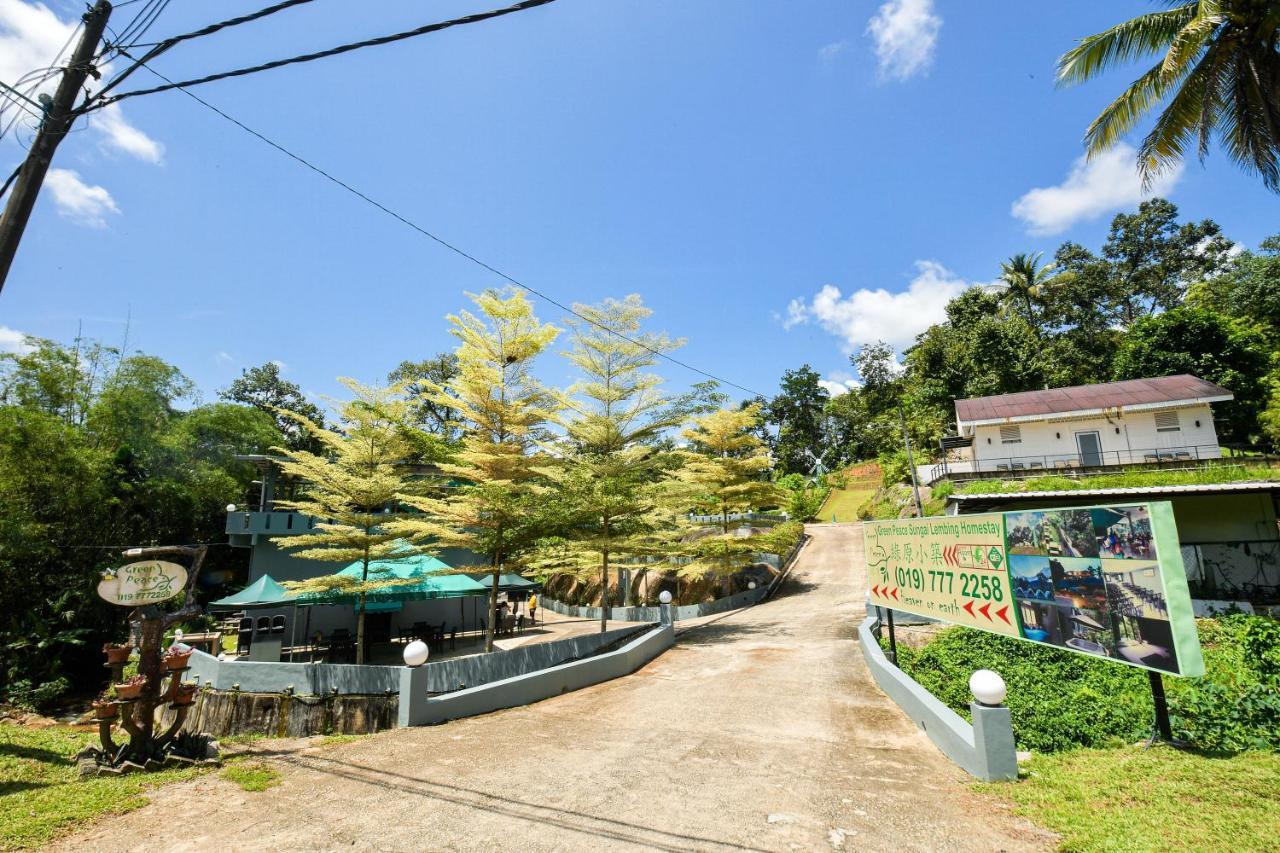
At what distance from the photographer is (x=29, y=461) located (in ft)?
62.0

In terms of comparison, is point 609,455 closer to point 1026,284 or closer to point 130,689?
point 130,689

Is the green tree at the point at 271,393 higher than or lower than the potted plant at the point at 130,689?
higher

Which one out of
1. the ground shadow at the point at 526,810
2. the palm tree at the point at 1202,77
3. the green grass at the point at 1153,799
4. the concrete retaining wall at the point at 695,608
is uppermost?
the palm tree at the point at 1202,77

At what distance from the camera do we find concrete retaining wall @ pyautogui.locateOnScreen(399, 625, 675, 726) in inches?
336

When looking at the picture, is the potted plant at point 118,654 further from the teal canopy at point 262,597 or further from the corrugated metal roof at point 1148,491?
the corrugated metal roof at point 1148,491

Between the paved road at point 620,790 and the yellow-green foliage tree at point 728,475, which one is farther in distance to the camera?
the yellow-green foliage tree at point 728,475

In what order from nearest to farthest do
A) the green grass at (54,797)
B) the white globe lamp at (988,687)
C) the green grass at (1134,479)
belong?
1. the green grass at (54,797)
2. the white globe lamp at (988,687)
3. the green grass at (1134,479)

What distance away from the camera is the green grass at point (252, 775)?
19.9 feet

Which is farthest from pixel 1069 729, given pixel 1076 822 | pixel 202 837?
pixel 202 837

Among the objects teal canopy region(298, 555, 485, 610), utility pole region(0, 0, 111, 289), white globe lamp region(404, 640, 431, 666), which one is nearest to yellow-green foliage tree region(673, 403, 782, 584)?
teal canopy region(298, 555, 485, 610)

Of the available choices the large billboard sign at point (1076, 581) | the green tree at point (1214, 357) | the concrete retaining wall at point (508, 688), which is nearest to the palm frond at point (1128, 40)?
the large billboard sign at point (1076, 581)

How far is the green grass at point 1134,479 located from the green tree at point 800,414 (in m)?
38.1

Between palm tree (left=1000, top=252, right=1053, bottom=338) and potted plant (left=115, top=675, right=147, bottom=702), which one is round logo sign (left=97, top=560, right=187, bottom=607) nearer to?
potted plant (left=115, top=675, right=147, bottom=702)

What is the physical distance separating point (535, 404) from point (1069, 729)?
1484 cm
